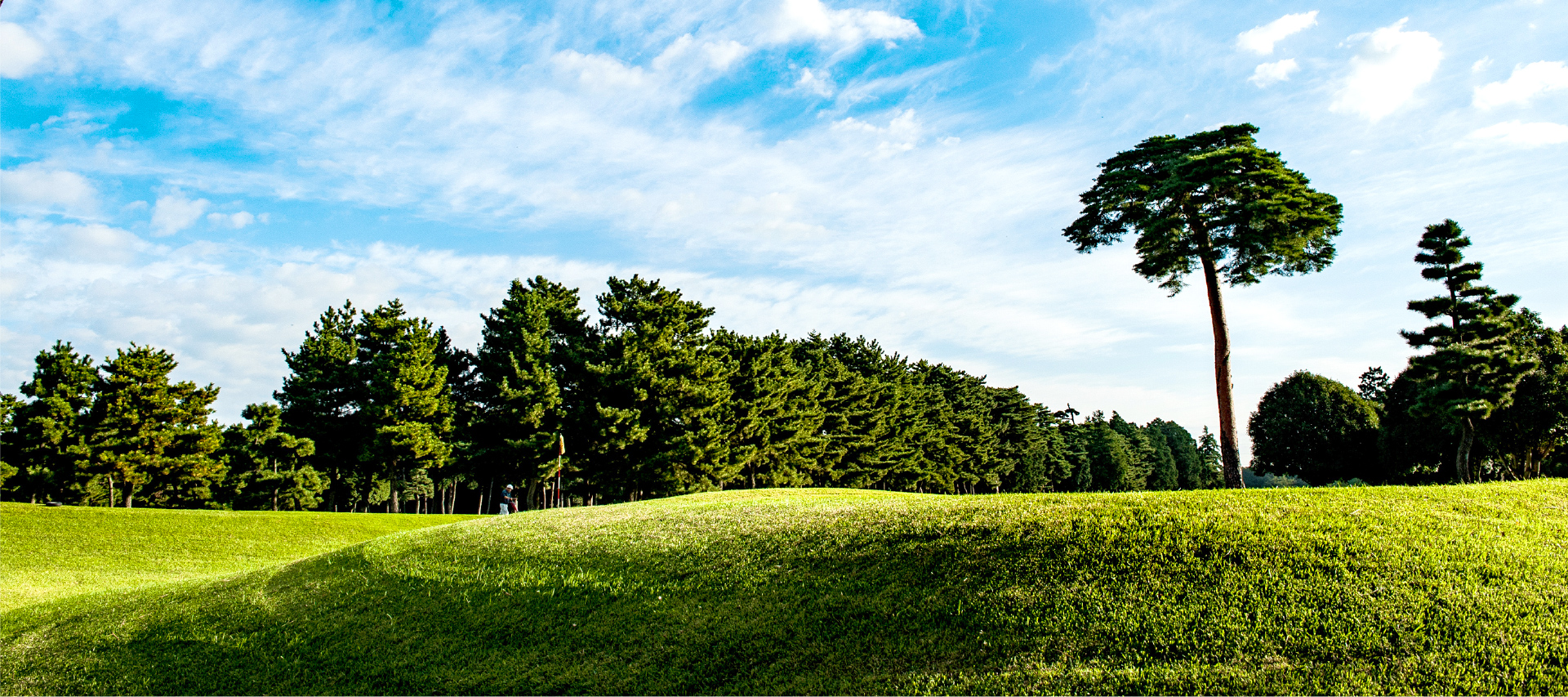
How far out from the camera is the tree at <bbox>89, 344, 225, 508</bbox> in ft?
123

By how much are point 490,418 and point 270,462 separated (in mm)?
18013

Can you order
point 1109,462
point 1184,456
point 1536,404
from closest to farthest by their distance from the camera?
point 1536,404 < point 1109,462 < point 1184,456

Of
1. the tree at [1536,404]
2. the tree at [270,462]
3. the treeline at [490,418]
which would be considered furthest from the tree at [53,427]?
the tree at [1536,404]

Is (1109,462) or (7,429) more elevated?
(7,429)

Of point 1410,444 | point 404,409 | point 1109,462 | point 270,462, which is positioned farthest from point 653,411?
point 1109,462

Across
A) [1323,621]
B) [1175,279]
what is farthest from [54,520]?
[1175,279]

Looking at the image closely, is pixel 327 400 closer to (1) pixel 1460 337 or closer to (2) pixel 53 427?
(2) pixel 53 427

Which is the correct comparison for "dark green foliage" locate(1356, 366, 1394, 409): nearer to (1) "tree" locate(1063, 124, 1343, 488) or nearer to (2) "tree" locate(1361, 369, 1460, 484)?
(2) "tree" locate(1361, 369, 1460, 484)

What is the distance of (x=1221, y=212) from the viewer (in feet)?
65.1

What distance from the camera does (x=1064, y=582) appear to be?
7703mm

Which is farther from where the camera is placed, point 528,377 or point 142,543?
point 528,377

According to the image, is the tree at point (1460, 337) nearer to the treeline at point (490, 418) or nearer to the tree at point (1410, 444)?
the tree at point (1410, 444)

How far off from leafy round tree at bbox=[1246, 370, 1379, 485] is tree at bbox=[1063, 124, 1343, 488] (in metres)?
46.3

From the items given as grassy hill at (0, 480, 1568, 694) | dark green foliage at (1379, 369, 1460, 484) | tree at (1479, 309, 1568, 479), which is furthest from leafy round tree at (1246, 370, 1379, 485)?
grassy hill at (0, 480, 1568, 694)
